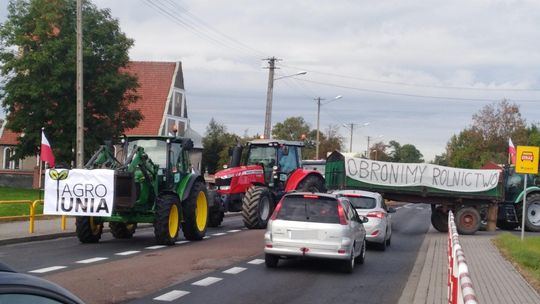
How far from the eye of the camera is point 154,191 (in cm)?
1733

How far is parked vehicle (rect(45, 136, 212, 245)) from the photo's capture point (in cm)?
1630

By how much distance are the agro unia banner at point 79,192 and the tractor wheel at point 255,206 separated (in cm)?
748

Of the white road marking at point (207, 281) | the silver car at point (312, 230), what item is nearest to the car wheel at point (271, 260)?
the silver car at point (312, 230)

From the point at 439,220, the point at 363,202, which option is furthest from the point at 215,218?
the point at 439,220

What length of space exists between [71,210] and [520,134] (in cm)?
5530

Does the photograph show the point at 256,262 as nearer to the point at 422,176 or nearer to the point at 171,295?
the point at 171,295

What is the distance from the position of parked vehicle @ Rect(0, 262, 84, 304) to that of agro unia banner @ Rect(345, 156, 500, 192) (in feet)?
74.6

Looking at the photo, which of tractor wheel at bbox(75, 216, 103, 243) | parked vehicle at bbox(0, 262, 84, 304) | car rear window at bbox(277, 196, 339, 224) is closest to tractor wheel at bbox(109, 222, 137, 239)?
tractor wheel at bbox(75, 216, 103, 243)

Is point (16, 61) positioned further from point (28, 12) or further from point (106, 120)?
point (106, 120)

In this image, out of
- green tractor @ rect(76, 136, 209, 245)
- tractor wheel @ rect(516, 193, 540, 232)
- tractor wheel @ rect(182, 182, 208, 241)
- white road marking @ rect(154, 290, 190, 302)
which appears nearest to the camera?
white road marking @ rect(154, 290, 190, 302)

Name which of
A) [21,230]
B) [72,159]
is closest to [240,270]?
[21,230]

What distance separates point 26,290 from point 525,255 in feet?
49.0

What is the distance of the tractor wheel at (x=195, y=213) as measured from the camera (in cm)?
1834

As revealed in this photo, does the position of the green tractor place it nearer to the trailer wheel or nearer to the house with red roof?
the trailer wheel
